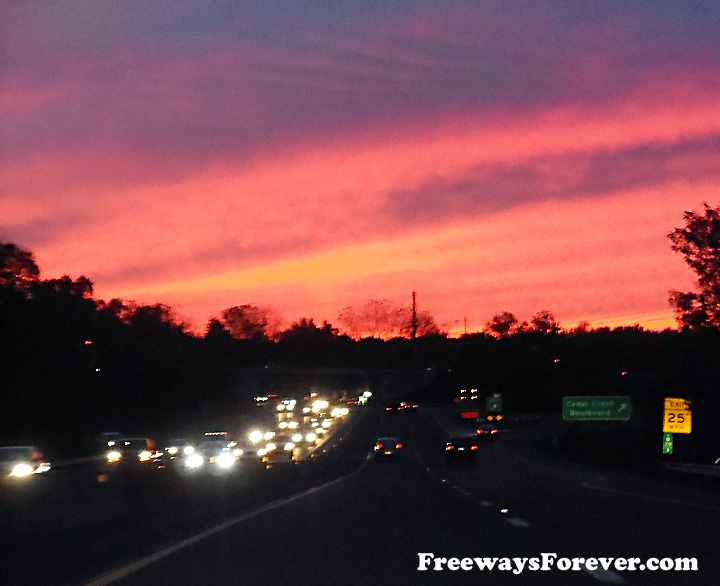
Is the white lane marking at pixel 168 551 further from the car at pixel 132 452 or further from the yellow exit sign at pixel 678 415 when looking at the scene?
the yellow exit sign at pixel 678 415

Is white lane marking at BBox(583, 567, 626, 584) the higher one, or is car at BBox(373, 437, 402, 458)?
white lane marking at BBox(583, 567, 626, 584)

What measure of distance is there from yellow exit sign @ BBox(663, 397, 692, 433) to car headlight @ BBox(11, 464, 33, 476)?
34.6 meters

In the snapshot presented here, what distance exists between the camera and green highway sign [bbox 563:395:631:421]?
77.4 m

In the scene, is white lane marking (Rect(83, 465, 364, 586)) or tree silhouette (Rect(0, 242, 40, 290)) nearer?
white lane marking (Rect(83, 465, 364, 586))

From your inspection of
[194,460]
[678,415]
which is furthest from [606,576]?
[678,415]

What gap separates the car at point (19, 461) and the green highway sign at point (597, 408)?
4852 centimetres

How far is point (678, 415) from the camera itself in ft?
187

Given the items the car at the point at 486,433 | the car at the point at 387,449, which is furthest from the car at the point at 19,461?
the car at the point at 486,433

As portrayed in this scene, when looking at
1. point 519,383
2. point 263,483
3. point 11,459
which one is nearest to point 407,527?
point 263,483

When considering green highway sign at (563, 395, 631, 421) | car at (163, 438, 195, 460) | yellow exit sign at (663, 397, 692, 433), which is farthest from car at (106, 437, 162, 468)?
green highway sign at (563, 395, 631, 421)

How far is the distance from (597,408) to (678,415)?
21.0 meters

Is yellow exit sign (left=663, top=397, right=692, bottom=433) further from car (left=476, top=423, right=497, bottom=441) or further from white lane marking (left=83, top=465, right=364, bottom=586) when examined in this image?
car (left=476, top=423, right=497, bottom=441)

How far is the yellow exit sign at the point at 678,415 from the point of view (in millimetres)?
56750

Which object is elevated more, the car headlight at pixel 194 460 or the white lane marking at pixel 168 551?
the white lane marking at pixel 168 551
